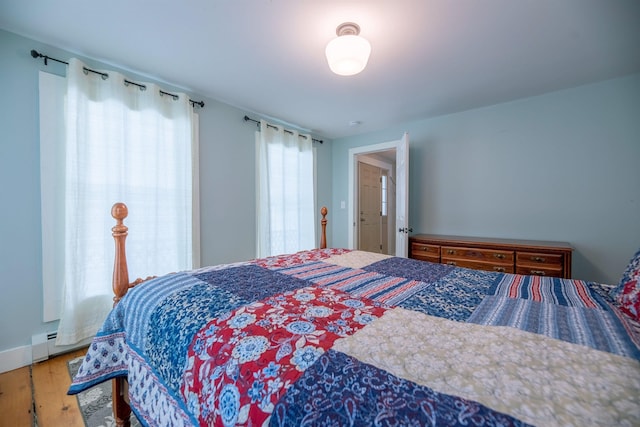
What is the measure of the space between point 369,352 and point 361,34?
6.59 ft

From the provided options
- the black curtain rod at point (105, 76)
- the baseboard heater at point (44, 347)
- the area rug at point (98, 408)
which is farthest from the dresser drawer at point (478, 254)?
the baseboard heater at point (44, 347)

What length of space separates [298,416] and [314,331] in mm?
270

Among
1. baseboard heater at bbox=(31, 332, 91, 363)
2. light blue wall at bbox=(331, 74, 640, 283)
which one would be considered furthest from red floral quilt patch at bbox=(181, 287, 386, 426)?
light blue wall at bbox=(331, 74, 640, 283)

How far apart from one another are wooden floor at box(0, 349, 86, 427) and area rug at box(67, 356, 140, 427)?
29mm

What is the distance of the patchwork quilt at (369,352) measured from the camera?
514 millimetres

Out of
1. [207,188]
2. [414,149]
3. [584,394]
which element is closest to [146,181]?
[207,188]

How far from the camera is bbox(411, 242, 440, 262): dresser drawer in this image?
2.92m

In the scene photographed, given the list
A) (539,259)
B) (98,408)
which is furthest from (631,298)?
(98,408)

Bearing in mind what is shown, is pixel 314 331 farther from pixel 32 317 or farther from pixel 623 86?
pixel 623 86

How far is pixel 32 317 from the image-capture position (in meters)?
1.90

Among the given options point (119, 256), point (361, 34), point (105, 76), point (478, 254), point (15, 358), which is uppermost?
point (361, 34)

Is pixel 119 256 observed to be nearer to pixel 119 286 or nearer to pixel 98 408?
pixel 119 286

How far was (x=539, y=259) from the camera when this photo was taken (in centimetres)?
237

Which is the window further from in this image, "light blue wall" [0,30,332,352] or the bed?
the bed
